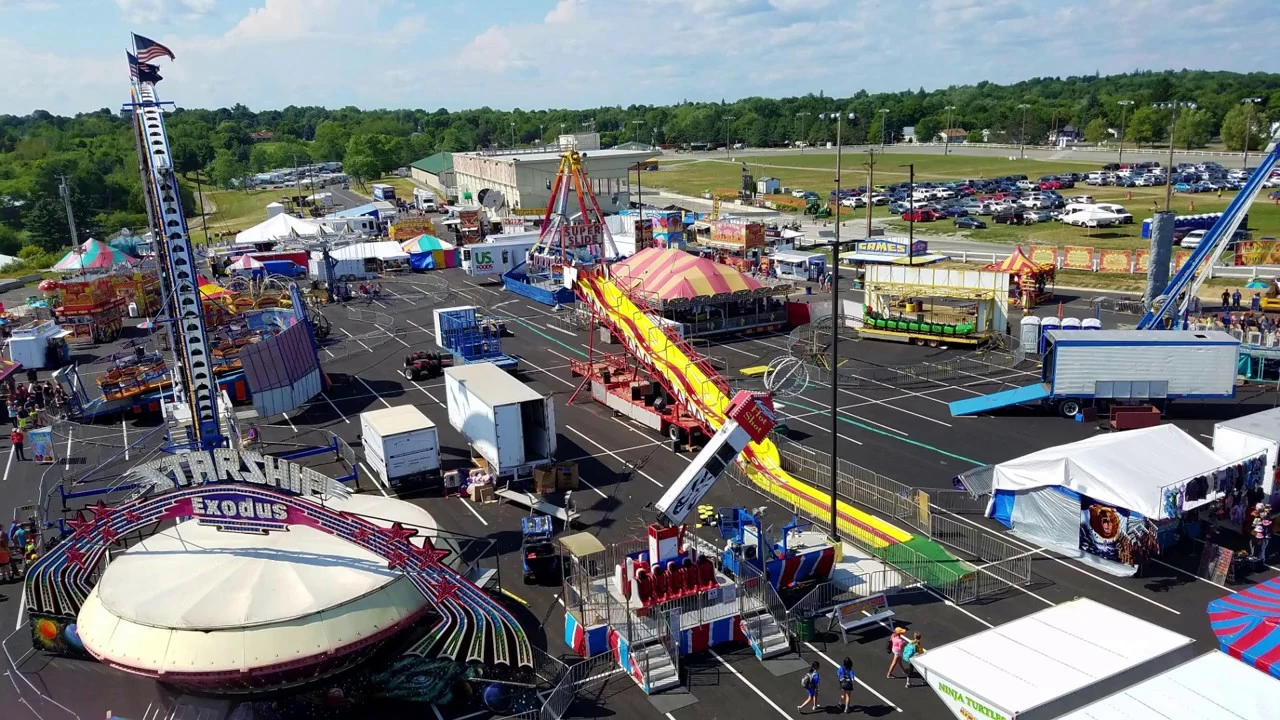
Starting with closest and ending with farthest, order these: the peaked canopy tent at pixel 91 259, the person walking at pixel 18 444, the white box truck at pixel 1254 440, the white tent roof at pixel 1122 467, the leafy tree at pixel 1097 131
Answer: the white tent roof at pixel 1122 467
the white box truck at pixel 1254 440
the person walking at pixel 18 444
the peaked canopy tent at pixel 91 259
the leafy tree at pixel 1097 131

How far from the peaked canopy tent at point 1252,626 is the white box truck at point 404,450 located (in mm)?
21038

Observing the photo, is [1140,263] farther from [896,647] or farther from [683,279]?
[896,647]

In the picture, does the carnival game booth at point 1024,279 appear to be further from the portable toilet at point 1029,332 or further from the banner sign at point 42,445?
the banner sign at point 42,445

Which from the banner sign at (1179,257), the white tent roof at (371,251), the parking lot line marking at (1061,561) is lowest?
Result: the parking lot line marking at (1061,561)

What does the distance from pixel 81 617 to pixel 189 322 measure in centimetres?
915

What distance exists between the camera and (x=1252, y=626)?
1680 cm

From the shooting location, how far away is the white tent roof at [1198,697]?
45.1ft

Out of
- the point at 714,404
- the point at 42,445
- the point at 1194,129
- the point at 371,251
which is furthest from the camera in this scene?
the point at 1194,129

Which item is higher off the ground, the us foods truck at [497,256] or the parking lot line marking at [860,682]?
the us foods truck at [497,256]

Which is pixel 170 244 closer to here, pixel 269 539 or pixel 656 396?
pixel 269 539

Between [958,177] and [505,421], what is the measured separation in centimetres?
11284

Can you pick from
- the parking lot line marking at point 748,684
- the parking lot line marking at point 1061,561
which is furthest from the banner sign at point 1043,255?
the parking lot line marking at point 748,684

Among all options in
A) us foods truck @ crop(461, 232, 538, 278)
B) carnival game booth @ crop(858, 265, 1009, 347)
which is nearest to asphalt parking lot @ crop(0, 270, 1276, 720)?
carnival game booth @ crop(858, 265, 1009, 347)

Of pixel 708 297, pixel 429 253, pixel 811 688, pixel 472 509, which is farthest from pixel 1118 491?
pixel 429 253
